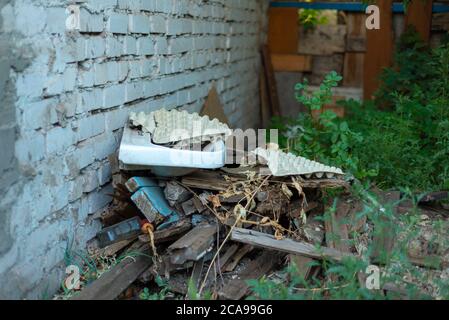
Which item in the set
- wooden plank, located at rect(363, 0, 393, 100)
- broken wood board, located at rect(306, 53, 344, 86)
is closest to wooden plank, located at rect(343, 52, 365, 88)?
broken wood board, located at rect(306, 53, 344, 86)

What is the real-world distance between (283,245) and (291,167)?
0.53m

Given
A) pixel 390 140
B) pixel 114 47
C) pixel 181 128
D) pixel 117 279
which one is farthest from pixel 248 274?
pixel 390 140

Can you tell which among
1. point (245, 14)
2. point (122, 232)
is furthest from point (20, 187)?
point (245, 14)

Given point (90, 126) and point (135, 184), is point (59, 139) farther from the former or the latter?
point (135, 184)

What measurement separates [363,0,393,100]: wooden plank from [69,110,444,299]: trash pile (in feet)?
13.0

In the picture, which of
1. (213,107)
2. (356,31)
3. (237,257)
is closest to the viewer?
(237,257)

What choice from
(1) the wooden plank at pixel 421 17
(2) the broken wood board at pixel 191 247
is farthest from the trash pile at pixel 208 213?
(1) the wooden plank at pixel 421 17

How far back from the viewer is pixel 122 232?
359cm

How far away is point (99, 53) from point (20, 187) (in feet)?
3.46

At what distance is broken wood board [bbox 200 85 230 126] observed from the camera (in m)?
5.60

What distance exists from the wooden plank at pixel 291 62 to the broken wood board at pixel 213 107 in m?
2.69

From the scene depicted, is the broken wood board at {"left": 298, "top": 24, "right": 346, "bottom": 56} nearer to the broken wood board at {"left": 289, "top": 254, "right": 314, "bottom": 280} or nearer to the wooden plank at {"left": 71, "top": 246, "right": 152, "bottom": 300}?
the broken wood board at {"left": 289, "top": 254, "right": 314, "bottom": 280}

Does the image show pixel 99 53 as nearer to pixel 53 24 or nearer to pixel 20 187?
pixel 53 24

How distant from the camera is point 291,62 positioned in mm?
8500
